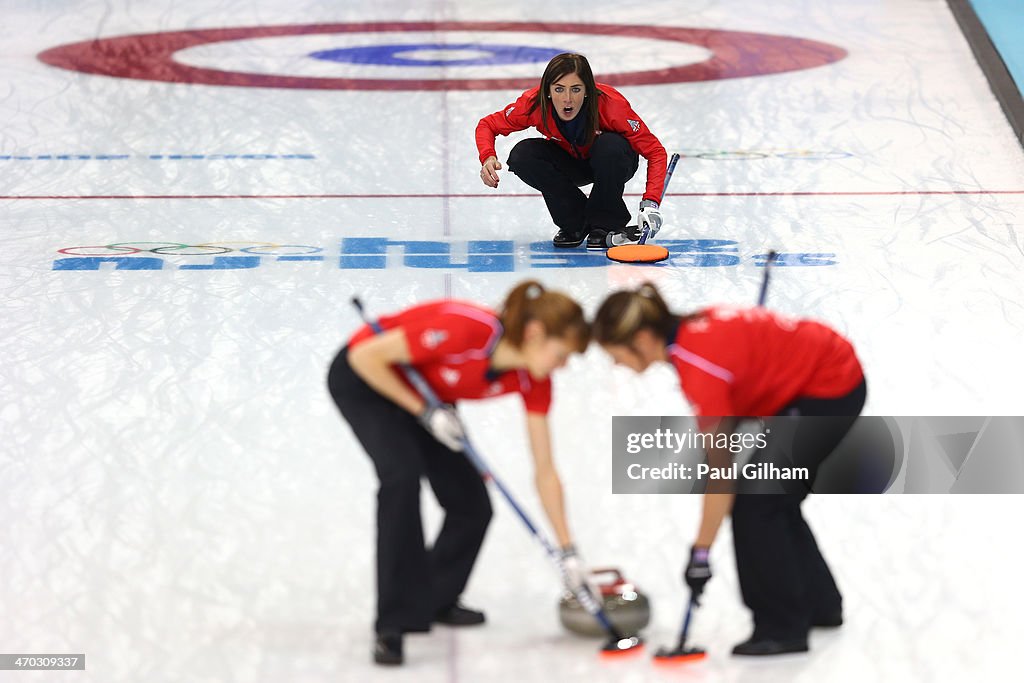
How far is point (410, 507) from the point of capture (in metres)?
2.48

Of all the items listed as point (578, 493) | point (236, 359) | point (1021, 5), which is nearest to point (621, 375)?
point (578, 493)

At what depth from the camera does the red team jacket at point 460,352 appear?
2391 mm

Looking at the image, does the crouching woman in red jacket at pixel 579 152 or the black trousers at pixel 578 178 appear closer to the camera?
the crouching woman in red jacket at pixel 579 152

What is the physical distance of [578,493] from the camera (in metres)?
3.14

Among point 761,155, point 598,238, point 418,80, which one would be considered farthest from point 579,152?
point 418,80

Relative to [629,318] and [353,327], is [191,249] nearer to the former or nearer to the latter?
[353,327]

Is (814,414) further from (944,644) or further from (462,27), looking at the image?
(462,27)

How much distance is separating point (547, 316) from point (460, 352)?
21 centimetres

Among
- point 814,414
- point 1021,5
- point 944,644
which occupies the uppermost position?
point 1021,5

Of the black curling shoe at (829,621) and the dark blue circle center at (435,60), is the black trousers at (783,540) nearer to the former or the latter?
the black curling shoe at (829,621)

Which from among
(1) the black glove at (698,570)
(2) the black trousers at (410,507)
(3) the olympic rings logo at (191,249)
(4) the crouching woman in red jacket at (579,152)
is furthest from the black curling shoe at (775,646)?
(3) the olympic rings logo at (191,249)

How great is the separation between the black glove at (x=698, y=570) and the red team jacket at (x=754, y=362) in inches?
10.6

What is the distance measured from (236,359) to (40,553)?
107 centimetres

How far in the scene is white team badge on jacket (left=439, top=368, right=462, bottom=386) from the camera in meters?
2.45
